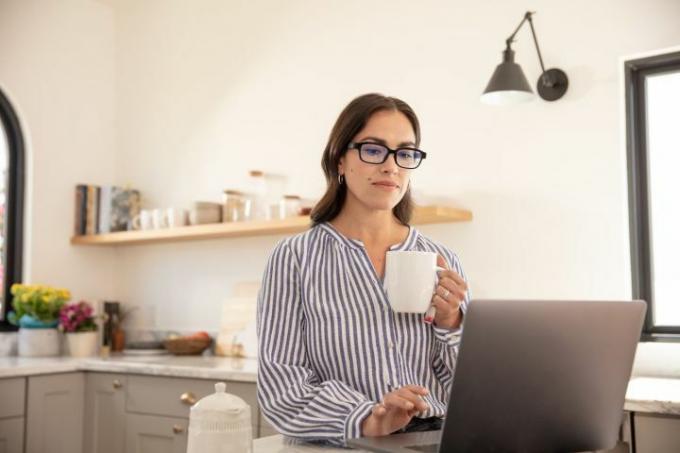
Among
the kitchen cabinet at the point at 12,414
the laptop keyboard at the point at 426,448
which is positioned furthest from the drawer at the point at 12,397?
the laptop keyboard at the point at 426,448

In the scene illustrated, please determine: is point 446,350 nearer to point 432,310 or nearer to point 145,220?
point 432,310

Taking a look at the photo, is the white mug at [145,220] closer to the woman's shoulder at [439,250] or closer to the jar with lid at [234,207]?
the jar with lid at [234,207]

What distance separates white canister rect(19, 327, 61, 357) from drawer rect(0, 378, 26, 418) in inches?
22.3

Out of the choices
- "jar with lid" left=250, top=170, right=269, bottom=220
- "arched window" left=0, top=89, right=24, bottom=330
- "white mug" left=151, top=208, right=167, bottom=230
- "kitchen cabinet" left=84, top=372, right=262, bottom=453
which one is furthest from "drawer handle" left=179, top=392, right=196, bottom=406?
"arched window" left=0, top=89, right=24, bottom=330

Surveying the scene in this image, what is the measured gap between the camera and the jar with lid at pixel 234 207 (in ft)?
11.4

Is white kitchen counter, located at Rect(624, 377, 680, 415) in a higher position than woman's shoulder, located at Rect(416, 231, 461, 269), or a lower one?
lower

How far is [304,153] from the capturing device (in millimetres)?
3432

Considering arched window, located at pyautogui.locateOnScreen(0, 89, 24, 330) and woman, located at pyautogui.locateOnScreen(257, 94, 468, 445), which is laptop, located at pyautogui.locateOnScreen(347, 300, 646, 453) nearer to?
woman, located at pyautogui.locateOnScreen(257, 94, 468, 445)

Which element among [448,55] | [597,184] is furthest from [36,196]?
[597,184]

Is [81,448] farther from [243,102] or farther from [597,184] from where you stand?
[597,184]

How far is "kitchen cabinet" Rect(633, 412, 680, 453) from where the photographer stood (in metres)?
1.84

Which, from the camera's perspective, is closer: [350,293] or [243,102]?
[350,293]

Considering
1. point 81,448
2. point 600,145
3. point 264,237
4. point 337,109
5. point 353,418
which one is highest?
point 337,109

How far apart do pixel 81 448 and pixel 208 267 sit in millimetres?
1016
